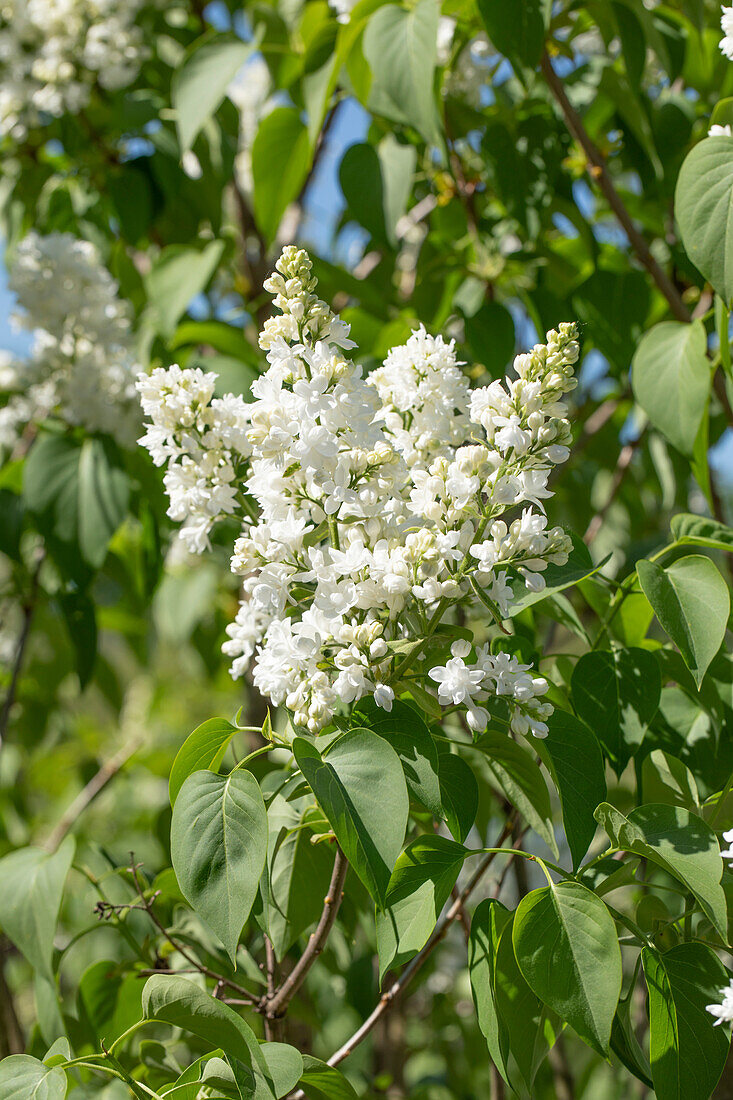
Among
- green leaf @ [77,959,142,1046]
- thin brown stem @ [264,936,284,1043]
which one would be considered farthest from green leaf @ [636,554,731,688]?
green leaf @ [77,959,142,1046]

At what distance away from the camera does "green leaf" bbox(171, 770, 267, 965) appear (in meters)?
0.55

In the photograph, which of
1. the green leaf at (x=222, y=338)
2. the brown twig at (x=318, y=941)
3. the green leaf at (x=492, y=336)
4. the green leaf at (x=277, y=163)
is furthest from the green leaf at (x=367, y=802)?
the green leaf at (x=277, y=163)

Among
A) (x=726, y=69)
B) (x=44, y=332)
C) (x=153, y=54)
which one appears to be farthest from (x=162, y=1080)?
(x=153, y=54)

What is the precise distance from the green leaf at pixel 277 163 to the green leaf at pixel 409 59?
289 millimetres

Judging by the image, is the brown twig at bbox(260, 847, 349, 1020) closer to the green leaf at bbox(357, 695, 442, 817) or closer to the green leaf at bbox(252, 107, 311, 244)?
the green leaf at bbox(357, 695, 442, 817)

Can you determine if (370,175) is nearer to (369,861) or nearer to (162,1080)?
(369,861)

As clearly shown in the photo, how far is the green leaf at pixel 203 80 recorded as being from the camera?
117 cm

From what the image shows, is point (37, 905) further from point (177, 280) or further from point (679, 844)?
point (177, 280)

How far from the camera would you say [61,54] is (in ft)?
5.04

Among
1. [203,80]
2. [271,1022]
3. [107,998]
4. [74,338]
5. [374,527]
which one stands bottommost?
[107,998]

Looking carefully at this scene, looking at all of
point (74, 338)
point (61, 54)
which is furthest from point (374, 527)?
point (61, 54)

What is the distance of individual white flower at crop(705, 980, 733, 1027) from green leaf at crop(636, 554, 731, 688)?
0.19 metres

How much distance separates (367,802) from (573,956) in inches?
6.0

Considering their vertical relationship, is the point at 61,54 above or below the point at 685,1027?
above
